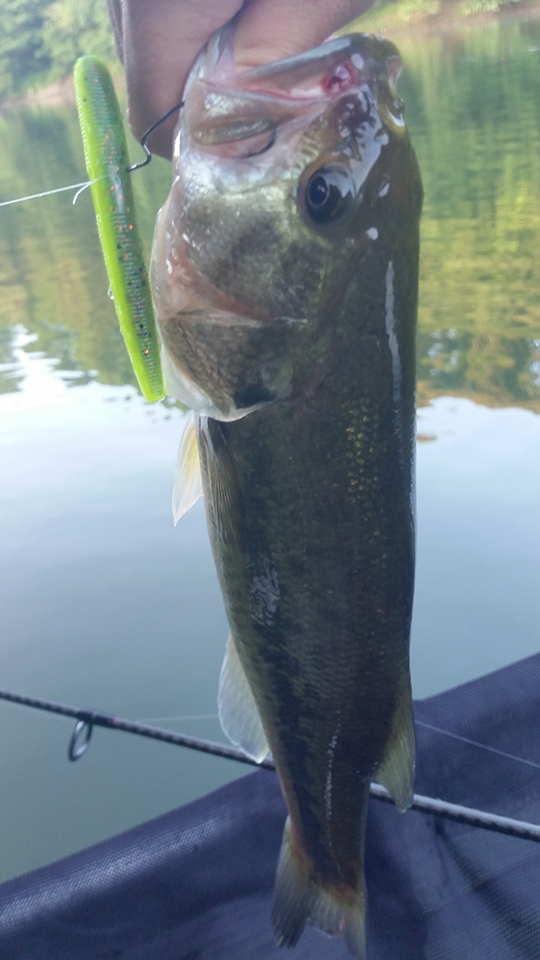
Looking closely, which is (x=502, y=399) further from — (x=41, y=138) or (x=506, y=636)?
(x=41, y=138)

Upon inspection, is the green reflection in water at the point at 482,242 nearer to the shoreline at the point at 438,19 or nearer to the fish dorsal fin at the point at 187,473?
the fish dorsal fin at the point at 187,473

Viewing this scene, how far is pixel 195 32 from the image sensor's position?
1.11 m

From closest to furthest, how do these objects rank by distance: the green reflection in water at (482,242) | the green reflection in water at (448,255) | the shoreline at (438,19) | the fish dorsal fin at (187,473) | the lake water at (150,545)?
the fish dorsal fin at (187,473)
the lake water at (150,545)
the green reflection in water at (482,242)
the green reflection in water at (448,255)
the shoreline at (438,19)

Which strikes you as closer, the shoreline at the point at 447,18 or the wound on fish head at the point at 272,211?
the wound on fish head at the point at 272,211

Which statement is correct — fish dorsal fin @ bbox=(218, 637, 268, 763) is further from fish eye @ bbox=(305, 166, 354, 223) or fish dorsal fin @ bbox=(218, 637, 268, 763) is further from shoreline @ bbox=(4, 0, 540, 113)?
shoreline @ bbox=(4, 0, 540, 113)

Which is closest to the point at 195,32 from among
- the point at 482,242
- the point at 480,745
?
the point at 480,745

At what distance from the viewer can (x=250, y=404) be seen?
1.23 m

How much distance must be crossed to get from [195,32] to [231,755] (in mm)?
1719

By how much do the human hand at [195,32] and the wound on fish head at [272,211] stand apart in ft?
0.14

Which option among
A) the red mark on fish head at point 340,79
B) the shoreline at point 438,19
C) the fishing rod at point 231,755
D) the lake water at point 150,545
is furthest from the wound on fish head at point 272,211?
the shoreline at point 438,19

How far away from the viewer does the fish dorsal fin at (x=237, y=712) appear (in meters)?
1.59

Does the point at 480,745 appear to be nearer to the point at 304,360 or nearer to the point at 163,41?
the point at 304,360

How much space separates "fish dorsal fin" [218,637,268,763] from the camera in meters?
1.59

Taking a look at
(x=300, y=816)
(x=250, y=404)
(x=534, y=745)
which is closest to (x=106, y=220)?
(x=250, y=404)
